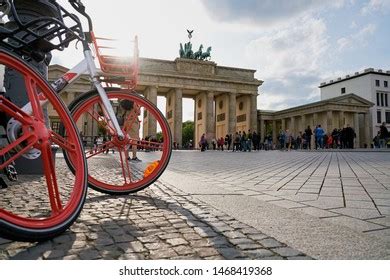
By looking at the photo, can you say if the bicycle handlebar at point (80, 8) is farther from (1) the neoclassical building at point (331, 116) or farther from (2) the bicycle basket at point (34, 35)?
(1) the neoclassical building at point (331, 116)

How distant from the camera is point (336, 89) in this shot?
50594 millimetres

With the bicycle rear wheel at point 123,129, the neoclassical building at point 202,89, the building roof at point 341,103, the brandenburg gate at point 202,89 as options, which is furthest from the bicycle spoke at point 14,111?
the building roof at point 341,103

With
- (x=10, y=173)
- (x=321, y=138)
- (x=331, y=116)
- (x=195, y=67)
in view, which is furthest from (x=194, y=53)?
(x=10, y=173)

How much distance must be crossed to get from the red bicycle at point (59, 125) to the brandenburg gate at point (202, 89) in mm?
41759

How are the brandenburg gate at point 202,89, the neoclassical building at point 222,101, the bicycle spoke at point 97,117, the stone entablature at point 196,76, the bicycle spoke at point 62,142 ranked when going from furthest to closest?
the neoclassical building at point 222,101 → the brandenburg gate at point 202,89 → the stone entablature at point 196,76 → the bicycle spoke at point 97,117 → the bicycle spoke at point 62,142

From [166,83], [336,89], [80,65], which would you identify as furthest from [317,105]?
[80,65]

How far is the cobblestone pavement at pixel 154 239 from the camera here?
135 cm

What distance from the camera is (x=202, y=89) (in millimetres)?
47781

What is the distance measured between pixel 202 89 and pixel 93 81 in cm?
4575

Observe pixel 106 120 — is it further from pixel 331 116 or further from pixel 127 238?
pixel 331 116

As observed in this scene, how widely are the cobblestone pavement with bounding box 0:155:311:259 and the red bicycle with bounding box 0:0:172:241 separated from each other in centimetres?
13
